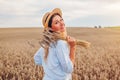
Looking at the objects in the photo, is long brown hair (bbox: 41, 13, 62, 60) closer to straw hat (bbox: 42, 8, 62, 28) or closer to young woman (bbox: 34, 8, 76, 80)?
young woman (bbox: 34, 8, 76, 80)

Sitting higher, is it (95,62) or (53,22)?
(53,22)

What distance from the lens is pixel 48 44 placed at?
454 cm

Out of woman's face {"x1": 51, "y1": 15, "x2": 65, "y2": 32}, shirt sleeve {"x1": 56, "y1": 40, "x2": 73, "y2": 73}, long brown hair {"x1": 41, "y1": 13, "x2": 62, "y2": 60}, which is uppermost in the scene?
woman's face {"x1": 51, "y1": 15, "x2": 65, "y2": 32}

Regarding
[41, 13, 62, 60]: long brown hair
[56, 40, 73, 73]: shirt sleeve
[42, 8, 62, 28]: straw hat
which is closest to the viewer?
[56, 40, 73, 73]: shirt sleeve

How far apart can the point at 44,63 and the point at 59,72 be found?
26cm

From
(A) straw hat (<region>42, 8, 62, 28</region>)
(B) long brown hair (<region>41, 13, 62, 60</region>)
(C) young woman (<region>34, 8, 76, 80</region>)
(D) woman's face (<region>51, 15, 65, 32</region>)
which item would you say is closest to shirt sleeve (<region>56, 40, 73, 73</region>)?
(C) young woman (<region>34, 8, 76, 80</region>)

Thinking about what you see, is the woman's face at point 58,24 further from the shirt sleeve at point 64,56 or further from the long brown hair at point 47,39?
the shirt sleeve at point 64,56

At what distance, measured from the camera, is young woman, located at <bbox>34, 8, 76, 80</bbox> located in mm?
4391

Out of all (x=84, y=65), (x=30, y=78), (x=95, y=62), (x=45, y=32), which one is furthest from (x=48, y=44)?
(x=95, y=62)

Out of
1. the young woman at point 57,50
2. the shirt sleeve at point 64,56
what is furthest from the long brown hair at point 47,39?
the shirt sleeve at point 64,56

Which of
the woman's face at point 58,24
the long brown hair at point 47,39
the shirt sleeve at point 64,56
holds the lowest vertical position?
the shirt sleeve at point 64,56

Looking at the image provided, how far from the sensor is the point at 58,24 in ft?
15.2

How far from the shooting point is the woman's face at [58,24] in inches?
181

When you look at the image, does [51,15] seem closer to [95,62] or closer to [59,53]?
[59,53]
